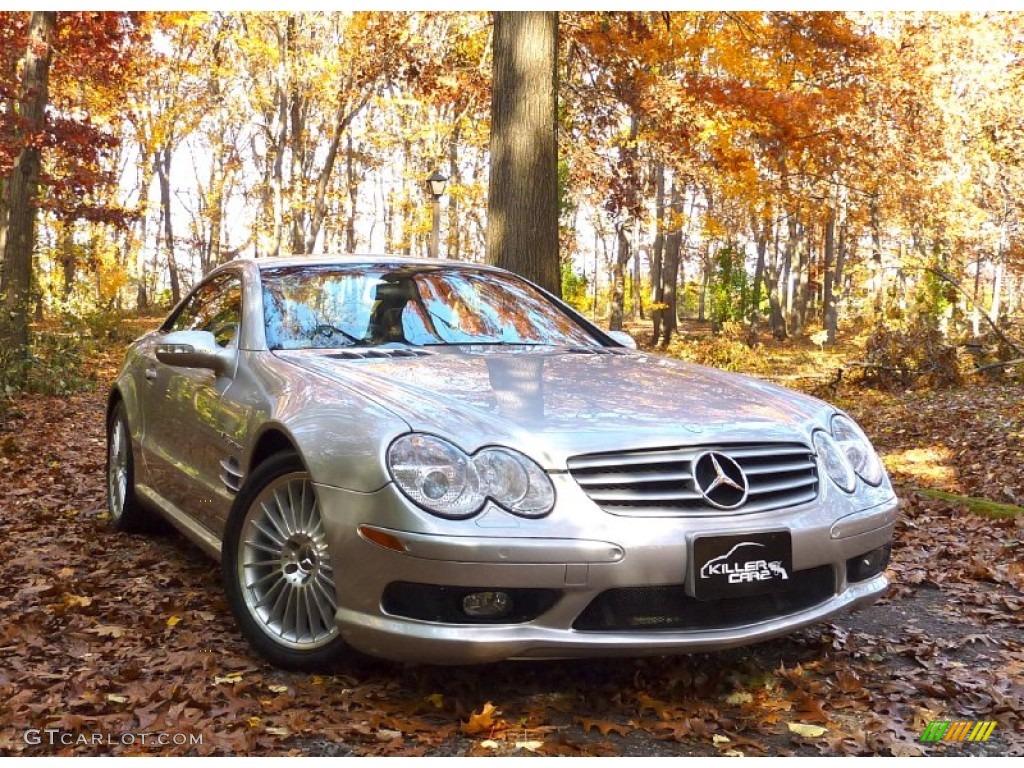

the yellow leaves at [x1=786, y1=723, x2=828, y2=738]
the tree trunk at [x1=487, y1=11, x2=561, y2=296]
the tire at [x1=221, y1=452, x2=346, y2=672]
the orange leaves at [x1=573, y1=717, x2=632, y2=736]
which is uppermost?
the tree trunk at [x1=487, y1=11, x2=561, y2=296]

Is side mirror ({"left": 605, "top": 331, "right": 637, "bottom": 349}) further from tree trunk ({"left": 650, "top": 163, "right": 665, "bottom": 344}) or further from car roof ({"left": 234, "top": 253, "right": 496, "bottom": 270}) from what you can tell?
tree trunk ({"left": 650, "top": 163, "right": 665, "bottom": 344})

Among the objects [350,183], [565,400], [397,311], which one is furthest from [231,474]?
[350,183]

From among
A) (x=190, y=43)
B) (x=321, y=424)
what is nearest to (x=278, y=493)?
(x=321, y=424)

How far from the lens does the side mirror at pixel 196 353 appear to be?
4.14 meters

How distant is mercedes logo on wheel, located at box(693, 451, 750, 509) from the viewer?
121 inches

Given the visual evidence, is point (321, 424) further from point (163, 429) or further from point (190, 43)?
point (190, 43)

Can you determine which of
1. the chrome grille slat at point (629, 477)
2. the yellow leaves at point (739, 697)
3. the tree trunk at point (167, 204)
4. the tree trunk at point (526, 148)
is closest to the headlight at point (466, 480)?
the chrome grille slat at point (629, 477)

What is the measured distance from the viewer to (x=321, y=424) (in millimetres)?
3322

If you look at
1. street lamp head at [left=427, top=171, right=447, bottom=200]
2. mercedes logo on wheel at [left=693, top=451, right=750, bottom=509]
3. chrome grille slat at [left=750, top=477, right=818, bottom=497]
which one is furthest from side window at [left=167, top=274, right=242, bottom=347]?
street lamp head at [left=427, top=171, right=447, bottom=200]

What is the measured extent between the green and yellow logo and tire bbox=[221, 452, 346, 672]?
189 cm

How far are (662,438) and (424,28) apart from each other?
49.2 ft

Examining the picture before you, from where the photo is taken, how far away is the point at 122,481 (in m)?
5.70

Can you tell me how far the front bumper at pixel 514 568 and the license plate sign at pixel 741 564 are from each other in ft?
0.10

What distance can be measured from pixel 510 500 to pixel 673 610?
62 centimetres
